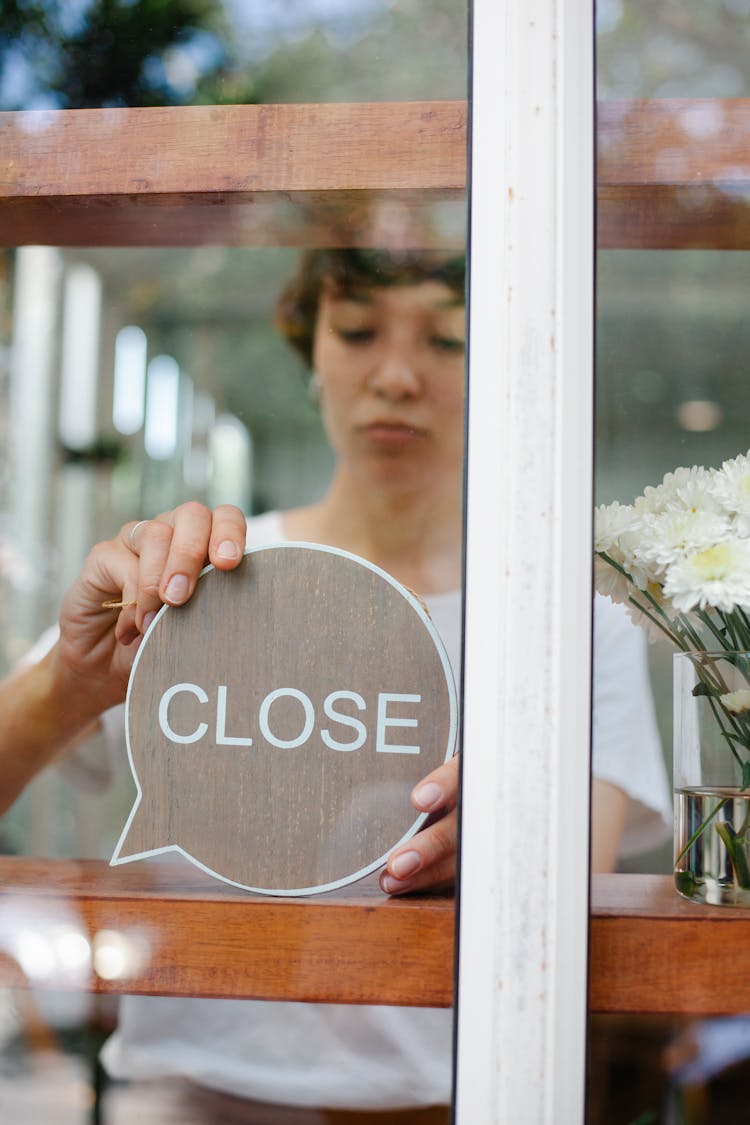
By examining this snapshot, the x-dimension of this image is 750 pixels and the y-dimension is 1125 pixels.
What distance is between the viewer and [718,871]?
0.55m

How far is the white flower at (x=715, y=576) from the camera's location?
53 cm

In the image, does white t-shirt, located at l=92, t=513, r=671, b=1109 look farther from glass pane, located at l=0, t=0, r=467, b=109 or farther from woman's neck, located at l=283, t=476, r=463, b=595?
glass pane, located at l=0, t=0, r=467, b=109

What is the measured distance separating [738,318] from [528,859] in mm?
453

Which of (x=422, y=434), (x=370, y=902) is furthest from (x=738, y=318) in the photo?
(x=370, y=902)

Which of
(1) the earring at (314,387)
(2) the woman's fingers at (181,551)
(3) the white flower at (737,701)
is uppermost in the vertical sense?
(1) the earring at (314,387)

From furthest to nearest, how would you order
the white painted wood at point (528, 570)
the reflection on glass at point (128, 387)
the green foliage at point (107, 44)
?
the reflection on glass at point (128, 387) → the green foliage at point (107, 44) → the white painted wood at point (528, 570)

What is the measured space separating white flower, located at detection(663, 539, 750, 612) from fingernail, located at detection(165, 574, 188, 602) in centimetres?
30

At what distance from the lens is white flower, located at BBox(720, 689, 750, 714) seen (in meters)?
0.57

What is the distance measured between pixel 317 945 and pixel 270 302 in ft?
2.52

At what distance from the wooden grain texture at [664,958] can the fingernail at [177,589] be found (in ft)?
0.97

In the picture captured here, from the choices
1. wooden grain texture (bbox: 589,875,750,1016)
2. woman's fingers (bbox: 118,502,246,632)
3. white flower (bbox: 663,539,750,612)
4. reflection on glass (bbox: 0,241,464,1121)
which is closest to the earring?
reflection on glass (bbox: 0,241,464,1121)

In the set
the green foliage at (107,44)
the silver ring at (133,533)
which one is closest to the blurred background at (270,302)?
the green foliage at (107,44)

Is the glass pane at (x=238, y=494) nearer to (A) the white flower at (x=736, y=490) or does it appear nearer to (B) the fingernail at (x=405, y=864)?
(B) the fingernail at (x=405, y=864)

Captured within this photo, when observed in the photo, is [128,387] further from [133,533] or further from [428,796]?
[428,796]
